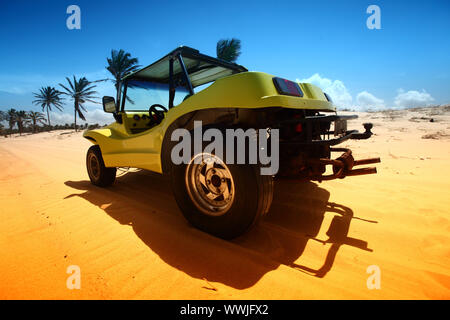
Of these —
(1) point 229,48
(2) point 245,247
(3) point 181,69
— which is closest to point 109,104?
(3) point 181,69

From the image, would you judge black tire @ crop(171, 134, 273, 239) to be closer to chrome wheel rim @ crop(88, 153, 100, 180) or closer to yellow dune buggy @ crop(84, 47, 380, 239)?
yellow dune buggy @ crop(84, 47, 380, 239)

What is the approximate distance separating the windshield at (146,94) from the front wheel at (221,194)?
192cm

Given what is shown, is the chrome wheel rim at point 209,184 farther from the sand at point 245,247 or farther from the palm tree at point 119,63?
the palm tree at point 119,63

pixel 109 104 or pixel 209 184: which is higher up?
pixel 109 104

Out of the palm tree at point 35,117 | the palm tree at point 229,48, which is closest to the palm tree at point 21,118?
the palm tree at point 35,117

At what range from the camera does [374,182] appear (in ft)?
10.5

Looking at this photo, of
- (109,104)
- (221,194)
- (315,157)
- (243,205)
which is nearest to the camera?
(243,205)

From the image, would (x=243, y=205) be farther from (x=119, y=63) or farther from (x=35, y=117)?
(x=35, y=117)

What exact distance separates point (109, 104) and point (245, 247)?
315 centimetres

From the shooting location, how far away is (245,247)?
1.76 metres

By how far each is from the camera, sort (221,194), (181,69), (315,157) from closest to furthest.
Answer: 1. (221,194)
2. (315,157)
3. (181,69)

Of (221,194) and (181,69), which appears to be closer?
(221,194)

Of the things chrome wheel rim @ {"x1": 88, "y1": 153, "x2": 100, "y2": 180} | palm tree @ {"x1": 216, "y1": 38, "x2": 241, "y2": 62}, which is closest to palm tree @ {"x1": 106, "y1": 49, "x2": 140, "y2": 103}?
palm tree @ {"x1": 216, "y1": 38, "x2": 241, "y2": 62}
